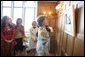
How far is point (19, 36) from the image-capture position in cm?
106

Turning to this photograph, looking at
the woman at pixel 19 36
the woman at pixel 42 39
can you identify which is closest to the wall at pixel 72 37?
the woman at pixel 42 39

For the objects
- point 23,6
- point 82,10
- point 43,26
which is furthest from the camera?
point 23,6

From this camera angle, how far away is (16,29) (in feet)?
3.39

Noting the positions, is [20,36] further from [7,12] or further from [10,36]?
[7,12]

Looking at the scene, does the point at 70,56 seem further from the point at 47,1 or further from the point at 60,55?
the point at 47,1

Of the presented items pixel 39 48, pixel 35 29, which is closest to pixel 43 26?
pixel 35 29

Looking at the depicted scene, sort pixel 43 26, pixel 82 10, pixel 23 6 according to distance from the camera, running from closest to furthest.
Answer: pixel 82 10 < pixel 43 26 < pixel 23 6

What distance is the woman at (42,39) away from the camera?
1024 mm

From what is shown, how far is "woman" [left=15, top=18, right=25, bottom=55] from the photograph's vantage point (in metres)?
1.03

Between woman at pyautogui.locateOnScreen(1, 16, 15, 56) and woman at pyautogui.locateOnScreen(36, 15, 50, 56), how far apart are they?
0.59 feet

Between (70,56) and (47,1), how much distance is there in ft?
1.34

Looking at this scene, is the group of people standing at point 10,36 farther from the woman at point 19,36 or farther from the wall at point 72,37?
the wall at point 72,37

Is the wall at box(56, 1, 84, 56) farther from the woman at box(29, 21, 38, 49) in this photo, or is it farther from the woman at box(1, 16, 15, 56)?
the woman at box(1, 16, 15, 56)

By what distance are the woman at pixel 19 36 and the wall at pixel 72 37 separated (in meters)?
0.26
